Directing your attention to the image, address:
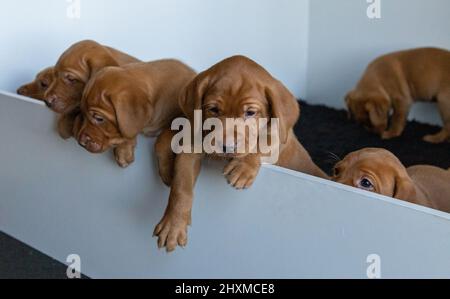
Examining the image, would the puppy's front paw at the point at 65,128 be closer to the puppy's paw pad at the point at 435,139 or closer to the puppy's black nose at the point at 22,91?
the puppy's black nose at the point at 22,91

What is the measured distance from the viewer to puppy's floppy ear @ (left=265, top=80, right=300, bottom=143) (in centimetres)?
163

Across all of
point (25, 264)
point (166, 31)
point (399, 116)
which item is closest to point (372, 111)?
point (399, 116)

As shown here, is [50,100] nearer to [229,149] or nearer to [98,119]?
[98,119]

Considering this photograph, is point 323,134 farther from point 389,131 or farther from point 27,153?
point 27,153

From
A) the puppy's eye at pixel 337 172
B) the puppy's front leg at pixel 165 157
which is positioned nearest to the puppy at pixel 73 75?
the puppy's front leg at pixel 165 157

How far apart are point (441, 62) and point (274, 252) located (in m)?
2.25

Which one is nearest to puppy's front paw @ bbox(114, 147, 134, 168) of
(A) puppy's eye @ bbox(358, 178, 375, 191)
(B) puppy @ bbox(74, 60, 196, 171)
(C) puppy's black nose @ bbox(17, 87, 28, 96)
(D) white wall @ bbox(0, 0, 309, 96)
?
(B) puppy @ bbox(74, 60, 196, 171)

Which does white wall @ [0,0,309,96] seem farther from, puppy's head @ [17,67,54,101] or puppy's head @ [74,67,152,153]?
puppy's head @ [74,67,152,153]

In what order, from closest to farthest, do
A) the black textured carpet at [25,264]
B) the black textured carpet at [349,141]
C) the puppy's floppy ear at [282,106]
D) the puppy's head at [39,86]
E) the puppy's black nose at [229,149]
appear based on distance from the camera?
the puppy's black nose at [229,149]
the puppy's floppy ear at [282,106]
the black textured carpet at [25,264]
the puppy's head at [39,86]
the black textured carpet at [349,141]

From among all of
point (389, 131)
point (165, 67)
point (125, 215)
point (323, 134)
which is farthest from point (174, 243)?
point (389, 131)

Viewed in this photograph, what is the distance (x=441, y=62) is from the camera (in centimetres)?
342

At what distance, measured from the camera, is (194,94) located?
167 cm

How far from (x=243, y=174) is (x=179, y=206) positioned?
0.21 m

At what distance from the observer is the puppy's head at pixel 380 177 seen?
62.1 inches
